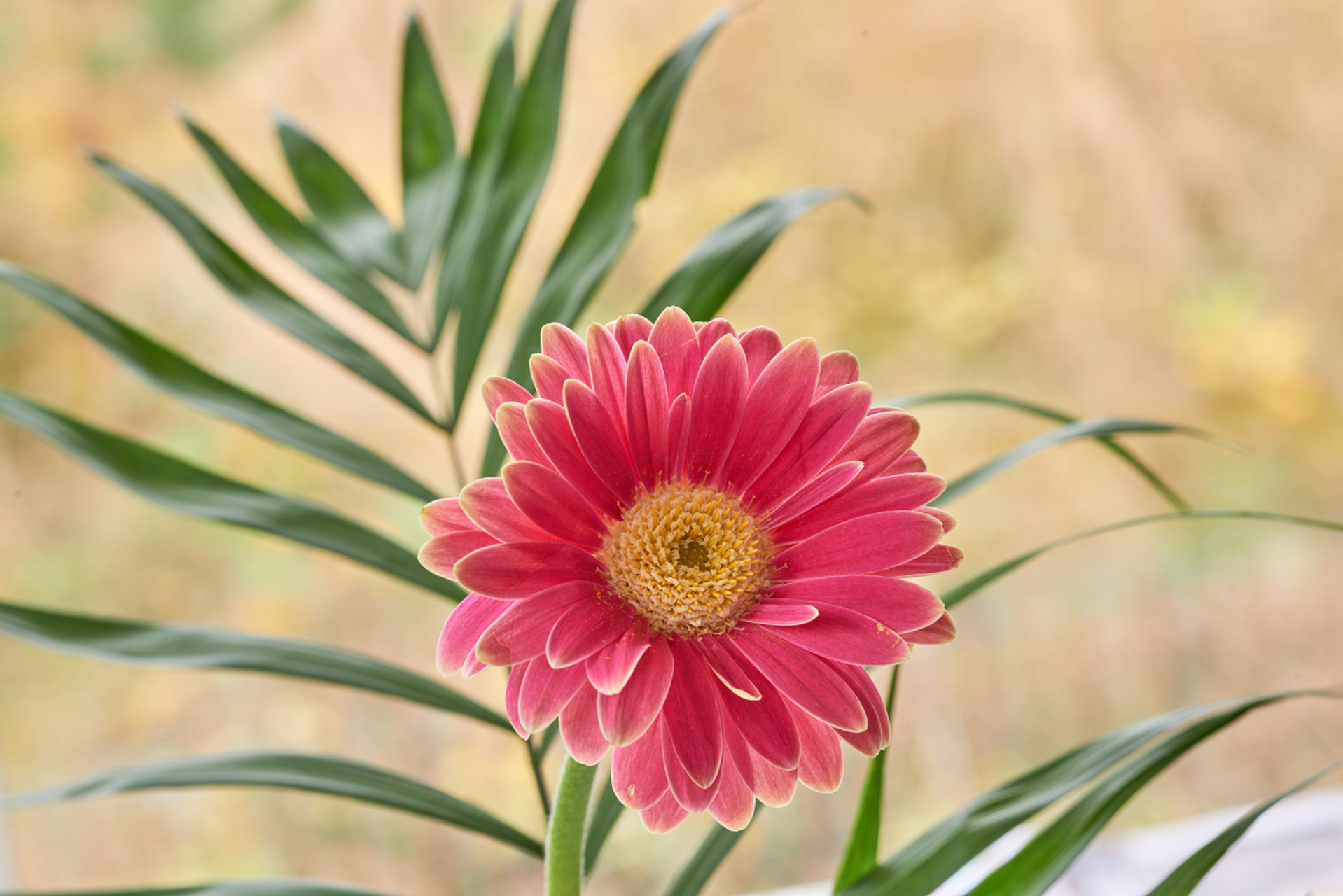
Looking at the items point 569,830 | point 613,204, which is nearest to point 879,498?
point 569,830

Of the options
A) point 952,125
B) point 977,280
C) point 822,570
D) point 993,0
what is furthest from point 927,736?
point 822,570

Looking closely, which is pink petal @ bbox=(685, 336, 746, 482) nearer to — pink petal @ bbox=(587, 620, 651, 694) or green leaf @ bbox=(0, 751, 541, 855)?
pink petal @ bbox=(587, 620, 651, 694)

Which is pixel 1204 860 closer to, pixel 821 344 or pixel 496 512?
pixel 496 512

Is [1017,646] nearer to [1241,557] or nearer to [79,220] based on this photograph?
[1241,557]

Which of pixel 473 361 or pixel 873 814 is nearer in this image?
pixel 873 814

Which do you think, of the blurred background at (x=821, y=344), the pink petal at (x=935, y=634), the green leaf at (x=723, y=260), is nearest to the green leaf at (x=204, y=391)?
the green leaf at (x=723, y=260)

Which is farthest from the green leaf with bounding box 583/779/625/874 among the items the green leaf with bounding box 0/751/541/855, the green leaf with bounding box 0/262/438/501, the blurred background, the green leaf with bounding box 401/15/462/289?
the blurred background
